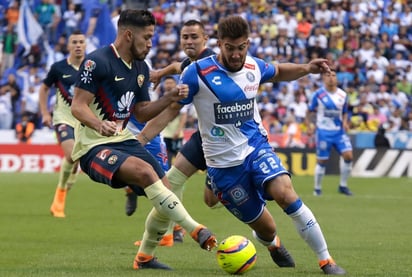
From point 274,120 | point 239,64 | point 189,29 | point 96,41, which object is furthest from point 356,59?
point 239,64

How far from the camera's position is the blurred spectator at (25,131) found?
28.2 m

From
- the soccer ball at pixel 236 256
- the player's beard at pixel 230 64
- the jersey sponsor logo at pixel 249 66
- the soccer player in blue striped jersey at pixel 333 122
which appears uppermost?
the player's beard at pixel 230 64

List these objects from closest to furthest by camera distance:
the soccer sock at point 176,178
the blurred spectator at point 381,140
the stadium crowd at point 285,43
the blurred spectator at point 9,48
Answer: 1. the soccer sock at point 176,178
2. the blurred spectator at point 381,140
3. the stadium crowd at point 285,43
4. the blurred spectator at point 9,48

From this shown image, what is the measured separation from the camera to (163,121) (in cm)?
958

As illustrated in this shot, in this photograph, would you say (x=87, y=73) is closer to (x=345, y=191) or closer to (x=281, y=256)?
(x=281, y=256)

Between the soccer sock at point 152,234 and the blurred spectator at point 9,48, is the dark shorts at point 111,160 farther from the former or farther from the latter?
the blurred spectator at point 9,48

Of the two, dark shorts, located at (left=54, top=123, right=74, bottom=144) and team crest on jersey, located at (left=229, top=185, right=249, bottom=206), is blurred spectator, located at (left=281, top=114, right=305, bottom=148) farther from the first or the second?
team crest on jersey, located at (left=229, top=185, right=249, bottom=206)

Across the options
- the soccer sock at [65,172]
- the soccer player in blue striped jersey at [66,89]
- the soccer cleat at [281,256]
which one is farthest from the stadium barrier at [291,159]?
the soccer cleat at [281,256]

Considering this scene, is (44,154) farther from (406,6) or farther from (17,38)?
(406,6)

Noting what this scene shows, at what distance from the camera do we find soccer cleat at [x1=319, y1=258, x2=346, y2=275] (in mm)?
8539

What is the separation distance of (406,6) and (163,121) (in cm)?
2721

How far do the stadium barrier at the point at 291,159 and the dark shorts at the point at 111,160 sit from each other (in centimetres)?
1786

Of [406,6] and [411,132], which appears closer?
[411,132]

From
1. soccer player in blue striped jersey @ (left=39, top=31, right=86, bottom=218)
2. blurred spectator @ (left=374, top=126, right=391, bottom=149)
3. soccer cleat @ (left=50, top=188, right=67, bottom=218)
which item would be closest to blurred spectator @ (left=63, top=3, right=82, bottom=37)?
blurred spectator @ (left=374, top=126, right=391, bottom=149)
